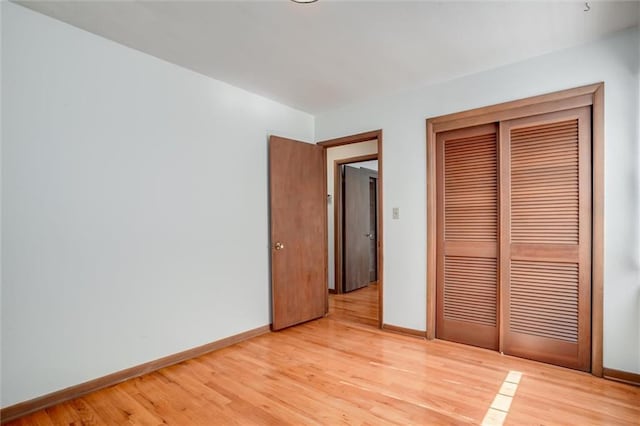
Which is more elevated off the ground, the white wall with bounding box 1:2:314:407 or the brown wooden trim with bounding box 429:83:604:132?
the brown wooden trim with bounding box 429:83:604:132

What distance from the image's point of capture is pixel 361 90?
A: 11.7 ft

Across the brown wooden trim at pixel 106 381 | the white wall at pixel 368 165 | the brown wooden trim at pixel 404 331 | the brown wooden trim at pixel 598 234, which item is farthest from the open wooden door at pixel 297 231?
the brown wooden trim at pixel 598 234

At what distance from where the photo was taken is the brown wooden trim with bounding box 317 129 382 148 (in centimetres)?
377

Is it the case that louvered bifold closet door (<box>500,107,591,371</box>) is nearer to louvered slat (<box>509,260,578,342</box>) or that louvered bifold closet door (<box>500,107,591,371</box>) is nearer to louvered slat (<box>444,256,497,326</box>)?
louvered slat (<box>509,260,578,342</box>)

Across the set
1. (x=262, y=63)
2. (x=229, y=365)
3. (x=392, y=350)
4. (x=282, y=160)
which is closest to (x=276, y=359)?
(x=229, y=365)

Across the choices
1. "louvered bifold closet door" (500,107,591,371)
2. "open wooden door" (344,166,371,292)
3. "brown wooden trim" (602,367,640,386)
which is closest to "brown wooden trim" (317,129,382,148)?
"louvered bifold closet door" (500,107,591,371)

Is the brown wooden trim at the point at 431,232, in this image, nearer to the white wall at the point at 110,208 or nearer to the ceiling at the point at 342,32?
the ceiling at the point at 342,32

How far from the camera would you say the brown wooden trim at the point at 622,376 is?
7.80ft

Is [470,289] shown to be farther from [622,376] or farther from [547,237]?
[622,376]

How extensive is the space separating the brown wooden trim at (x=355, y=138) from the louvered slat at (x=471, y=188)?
77 cm

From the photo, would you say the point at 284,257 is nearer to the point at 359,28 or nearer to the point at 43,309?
the point at 43,309

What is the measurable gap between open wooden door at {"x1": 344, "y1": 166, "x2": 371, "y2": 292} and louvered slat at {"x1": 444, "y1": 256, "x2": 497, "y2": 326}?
2.38 meters

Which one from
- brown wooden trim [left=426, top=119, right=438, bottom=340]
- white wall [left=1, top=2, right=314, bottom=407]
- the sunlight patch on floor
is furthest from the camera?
brown wooden trim [left=426, top=119, right=438, bottom=340]

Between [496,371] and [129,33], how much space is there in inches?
144
